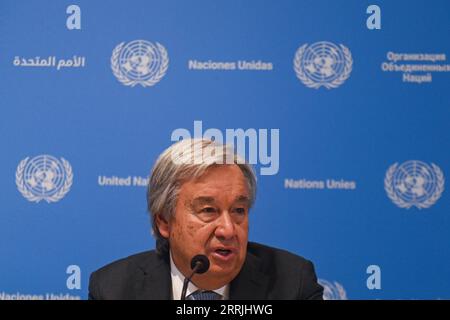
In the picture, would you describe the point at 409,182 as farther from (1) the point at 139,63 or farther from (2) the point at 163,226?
(1) the point at 139,63

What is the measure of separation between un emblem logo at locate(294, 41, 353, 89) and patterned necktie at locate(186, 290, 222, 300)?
1.24 meters

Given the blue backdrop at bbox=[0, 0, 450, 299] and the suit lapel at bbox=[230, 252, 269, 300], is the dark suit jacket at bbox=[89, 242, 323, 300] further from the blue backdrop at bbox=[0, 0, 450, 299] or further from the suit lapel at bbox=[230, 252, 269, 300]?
the blue backdrop at bbox=[0, 0, 450, 299]

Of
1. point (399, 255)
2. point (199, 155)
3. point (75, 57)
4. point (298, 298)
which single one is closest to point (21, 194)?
point (75, 57)

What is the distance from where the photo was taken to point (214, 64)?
312 centimetres

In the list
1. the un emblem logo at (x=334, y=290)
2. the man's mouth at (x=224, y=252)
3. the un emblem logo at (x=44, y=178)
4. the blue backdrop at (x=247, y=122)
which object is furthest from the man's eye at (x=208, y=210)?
the un emblem logo at (x=44, y=178)

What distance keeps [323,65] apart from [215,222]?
1178mm

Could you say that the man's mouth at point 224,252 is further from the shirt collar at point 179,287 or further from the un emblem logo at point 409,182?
the un emblem logo at point 409,182

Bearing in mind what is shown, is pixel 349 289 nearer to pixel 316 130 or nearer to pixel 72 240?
pixel 316 130

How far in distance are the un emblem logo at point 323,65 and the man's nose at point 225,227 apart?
1066 mm

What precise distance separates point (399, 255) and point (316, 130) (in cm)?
70

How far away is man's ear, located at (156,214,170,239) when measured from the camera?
7.67 feet

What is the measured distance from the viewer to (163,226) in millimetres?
2348

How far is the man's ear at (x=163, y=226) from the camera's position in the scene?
7.67 feet

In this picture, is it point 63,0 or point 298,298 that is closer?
point 298,298
